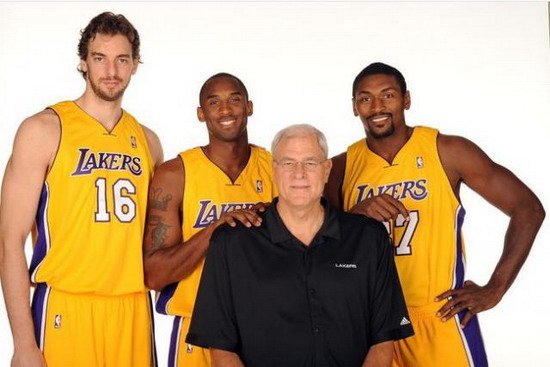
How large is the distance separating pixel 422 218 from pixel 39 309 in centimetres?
178

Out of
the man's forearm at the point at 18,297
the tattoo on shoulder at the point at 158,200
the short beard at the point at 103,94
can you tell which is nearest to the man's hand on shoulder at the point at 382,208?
the tattoo on shoulder at the point at 158,200

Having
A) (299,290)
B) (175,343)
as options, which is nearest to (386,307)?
(299,290)

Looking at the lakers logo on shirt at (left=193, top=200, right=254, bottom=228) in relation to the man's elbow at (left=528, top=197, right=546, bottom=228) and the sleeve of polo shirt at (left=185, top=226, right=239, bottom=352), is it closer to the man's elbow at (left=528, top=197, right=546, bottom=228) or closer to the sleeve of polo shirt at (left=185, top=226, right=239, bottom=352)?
the sleeve of polo shirt at (left=185, top=226, right=239, bottom=352)

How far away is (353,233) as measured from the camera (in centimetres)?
349

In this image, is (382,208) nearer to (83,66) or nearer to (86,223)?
(86,223)

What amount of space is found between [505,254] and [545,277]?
341cm

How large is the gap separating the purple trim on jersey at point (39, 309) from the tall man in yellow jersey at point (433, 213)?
1.43 metres

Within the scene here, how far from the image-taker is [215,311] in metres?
3.40

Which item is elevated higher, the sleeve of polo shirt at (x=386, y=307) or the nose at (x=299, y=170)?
the nose at (x=299, y=170)

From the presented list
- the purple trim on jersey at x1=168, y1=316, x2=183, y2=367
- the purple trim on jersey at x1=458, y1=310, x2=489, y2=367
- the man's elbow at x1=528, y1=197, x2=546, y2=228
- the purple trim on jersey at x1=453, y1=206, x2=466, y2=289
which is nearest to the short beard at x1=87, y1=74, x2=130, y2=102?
the purple trim on jersey at x1=168, y1=316, x2=183, y2=367

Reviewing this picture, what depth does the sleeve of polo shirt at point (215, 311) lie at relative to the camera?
339 cm

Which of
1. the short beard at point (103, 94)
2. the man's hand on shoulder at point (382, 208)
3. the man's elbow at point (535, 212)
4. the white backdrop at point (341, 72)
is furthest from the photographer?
the white backdrop at point (341, 72)

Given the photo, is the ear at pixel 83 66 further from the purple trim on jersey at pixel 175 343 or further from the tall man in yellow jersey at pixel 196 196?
the purple trim on jersey at pixel 175 343

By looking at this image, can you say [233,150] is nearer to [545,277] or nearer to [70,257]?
[70,257]
